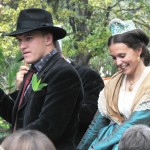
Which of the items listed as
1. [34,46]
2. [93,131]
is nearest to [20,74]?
[34,46]

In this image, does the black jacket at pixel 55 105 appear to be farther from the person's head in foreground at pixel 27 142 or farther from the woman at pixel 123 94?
the person's head in foreground at pixel 27 142

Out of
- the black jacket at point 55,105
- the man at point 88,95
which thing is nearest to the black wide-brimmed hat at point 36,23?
the black jacket at point 55,105

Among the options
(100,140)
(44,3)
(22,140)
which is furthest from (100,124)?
(44,3)

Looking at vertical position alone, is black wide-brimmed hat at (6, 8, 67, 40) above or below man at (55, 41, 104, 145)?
above

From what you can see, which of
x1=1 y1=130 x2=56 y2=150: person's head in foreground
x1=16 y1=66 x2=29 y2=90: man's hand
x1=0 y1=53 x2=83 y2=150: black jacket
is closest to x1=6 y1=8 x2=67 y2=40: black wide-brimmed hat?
x1=0 y1=53 x2=83 y2=150: black jacket

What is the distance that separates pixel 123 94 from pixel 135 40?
43cm

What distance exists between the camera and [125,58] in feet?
10.5

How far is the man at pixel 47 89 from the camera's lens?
9.75 feet

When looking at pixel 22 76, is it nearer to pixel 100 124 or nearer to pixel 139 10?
pixel 100 124

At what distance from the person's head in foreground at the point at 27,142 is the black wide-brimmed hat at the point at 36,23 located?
938mm

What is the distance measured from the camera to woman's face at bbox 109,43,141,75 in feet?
10.5

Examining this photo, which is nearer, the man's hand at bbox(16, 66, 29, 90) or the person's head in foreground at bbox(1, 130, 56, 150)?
the person's head in foreground at bbox(1, 130, 56, 150)

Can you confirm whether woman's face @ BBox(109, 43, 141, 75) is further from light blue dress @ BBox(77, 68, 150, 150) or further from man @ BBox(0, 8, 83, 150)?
man @ BBox(0, 8, 83, 150)

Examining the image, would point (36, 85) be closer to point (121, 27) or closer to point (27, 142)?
point (27, 142)
